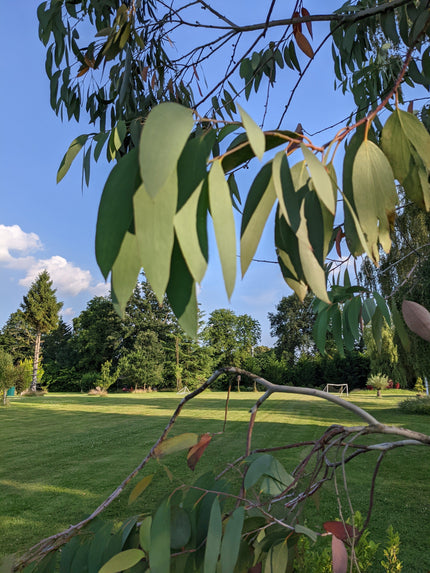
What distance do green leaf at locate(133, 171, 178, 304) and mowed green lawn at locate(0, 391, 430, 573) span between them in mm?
450

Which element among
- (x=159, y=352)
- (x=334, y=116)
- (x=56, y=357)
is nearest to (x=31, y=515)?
(x=334, y=116)

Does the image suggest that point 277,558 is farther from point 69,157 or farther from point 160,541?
point 69,157

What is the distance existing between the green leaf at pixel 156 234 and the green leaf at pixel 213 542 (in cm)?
30

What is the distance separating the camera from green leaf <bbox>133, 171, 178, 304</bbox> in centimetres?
27

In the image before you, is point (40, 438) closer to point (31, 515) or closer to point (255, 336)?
point (31, 515)

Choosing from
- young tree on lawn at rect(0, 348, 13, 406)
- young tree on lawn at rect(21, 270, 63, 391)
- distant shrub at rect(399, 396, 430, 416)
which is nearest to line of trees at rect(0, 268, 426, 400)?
young tree on lawn at rect(21, 270, 63, 391)

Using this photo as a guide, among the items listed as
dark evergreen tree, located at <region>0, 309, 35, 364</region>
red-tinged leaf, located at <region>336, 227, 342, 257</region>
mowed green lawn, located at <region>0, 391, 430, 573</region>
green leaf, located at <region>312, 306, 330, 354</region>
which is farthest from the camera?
dark evergreen tree, located at <region>0, 309, 35, 364</region>

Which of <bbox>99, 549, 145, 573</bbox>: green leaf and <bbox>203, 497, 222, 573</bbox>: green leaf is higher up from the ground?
<bbox>203, 497, 222, 573</bbox>: green leaf

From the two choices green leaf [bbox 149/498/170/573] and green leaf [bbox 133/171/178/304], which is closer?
green leaf [bbox 133/171/178/304]

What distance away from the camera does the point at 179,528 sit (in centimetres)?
48

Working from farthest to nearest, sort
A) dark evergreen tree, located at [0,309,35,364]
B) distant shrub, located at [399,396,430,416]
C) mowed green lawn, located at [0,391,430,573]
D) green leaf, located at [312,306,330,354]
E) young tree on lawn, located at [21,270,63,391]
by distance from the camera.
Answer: dark evergreen tree, located at [0,309,35,364] < young tree on lawn, located at [21,270,63,391] < distant shrub, located at [399,396,430,416] < mowed green lawn, located at [0,391,430,573] < green leaf, located at [312,306,330,354]

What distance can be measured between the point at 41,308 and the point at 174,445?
20175mm

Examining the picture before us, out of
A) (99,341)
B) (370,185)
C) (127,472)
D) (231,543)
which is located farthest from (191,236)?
(99,341)

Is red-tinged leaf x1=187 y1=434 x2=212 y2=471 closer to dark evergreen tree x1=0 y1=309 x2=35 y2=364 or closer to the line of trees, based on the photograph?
the line of trees
